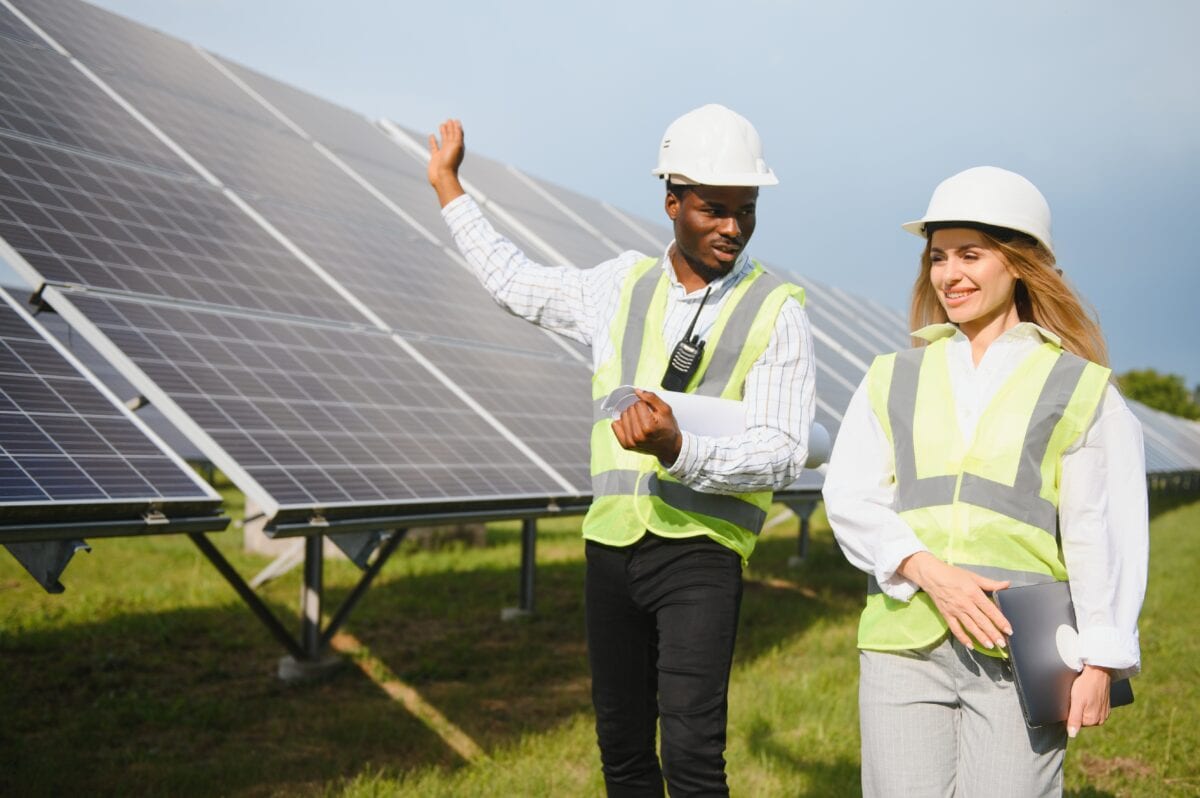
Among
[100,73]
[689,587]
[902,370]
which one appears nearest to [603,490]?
[689,587]

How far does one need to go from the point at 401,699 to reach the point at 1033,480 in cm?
507

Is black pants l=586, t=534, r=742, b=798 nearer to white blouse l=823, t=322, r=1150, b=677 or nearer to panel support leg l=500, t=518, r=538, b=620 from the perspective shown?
white blouse l=823, t=322, r=1150, b=677

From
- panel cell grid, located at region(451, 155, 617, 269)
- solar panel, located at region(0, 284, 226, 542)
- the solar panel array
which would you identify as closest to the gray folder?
the solar panel array

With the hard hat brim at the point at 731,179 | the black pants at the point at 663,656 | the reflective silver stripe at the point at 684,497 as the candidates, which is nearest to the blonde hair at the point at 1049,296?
the hard hat brim at the point at 731,179

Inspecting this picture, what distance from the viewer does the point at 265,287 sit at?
20.5ft

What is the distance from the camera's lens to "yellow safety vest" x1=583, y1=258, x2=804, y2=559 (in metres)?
3.00

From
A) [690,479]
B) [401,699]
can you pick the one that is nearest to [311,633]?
[401,699]

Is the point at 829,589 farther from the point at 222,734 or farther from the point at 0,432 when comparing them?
the point at 0,432

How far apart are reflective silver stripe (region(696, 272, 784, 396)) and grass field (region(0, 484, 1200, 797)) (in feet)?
8.47

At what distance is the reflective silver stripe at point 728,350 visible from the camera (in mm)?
3029

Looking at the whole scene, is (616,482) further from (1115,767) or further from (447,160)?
(1115,767)

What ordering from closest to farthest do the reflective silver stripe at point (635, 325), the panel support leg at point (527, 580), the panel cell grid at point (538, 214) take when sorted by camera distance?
A: the reflective silver stripe at point (635, 325), the panel support leg at point (527, 580), the panel cell grid at point (538, 214)

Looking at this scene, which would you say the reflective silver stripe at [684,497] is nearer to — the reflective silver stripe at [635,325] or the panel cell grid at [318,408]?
the reflective silver stripe at [635,325]

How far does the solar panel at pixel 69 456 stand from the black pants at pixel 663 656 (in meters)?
2.00
